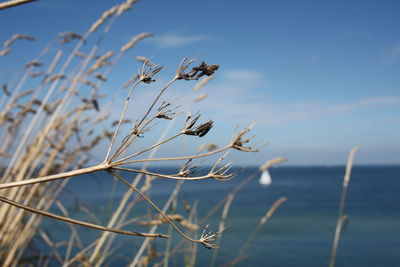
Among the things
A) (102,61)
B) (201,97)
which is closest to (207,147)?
(201,97)

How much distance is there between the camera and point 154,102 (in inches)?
25.5

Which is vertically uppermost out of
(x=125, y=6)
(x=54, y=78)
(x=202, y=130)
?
(x=125, y=6)

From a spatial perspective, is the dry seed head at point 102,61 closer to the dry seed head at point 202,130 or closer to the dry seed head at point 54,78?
the dry seed head at point 54,78

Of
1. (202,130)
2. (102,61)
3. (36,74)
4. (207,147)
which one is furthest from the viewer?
(36,74)

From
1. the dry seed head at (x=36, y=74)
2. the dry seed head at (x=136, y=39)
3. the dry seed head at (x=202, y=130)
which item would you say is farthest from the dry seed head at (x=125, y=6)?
the dry seed head at (x=202, y=130)

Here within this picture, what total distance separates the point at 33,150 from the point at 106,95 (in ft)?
3.10

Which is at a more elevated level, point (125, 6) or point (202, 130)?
point (125, 6)

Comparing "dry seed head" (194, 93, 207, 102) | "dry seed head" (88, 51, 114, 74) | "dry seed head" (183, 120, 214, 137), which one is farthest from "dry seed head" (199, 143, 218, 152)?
"dry seed head" (183, 120, 214, 137)

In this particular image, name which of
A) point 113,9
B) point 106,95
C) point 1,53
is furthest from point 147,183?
point 1,53

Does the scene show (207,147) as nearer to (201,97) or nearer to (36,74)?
(201,97)

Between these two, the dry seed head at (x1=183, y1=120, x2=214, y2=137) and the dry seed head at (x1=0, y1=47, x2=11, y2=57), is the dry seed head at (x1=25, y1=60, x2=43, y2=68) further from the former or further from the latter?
the dry seed head at (x1=183, y1=120, x2=214, y2=137)

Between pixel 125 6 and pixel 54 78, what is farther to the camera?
pixel 54 78

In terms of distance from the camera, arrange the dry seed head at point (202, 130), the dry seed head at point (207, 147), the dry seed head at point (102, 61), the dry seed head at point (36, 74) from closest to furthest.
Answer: the dry seed head at point (202, 130)
the dry seed head at point (207, 147)
the dry seed head at point (102, 61)
the dry seed head at point (36, 74)

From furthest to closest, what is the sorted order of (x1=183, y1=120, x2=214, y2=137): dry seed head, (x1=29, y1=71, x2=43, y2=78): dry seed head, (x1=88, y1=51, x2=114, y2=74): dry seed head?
(x1=29, y1=71, x2=43, y2=78): dry seed head → (x1=88, y1=51, x2=114, y2=74): dry seed head → (x1=183, y1=120, x2=214, y2=137): dry seed head
